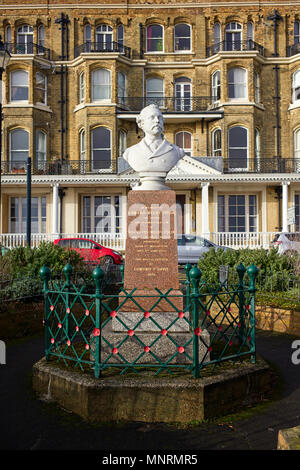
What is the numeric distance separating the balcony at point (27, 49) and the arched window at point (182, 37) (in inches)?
324

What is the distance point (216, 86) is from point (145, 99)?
4.51 meters

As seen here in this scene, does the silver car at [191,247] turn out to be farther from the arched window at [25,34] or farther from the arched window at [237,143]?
the arched window at [25,34]

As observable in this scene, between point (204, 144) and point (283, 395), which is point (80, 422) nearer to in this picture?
point (283, 395)

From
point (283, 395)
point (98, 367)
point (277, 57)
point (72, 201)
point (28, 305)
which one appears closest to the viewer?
point (98, 367)

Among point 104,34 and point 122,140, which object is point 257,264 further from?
point 104,34

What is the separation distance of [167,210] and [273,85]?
939 inches

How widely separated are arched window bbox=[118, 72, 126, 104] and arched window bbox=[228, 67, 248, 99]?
257 inches

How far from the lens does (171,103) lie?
2652cm

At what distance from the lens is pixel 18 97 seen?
26.0m

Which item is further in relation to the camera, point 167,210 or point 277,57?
point 277,57

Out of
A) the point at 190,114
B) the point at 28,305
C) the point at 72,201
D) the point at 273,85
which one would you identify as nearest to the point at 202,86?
the point at 190,114

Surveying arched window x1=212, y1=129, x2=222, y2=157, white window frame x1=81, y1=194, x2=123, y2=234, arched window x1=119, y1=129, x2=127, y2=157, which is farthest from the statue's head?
arched window x1=119, y1=129, x2=127, y2=157

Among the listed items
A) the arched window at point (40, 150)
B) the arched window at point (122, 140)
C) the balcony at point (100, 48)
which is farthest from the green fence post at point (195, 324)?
the balcony at point (100, 48)

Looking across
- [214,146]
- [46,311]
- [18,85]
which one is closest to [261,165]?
[214,146]
